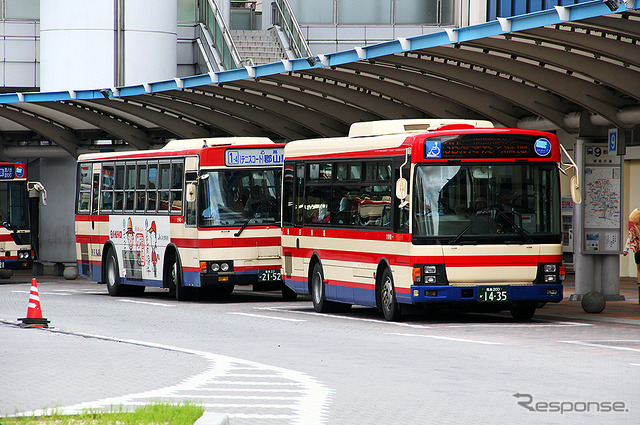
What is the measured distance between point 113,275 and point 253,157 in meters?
5.11

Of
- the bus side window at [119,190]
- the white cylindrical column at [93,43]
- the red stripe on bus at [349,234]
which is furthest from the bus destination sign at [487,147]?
the white cylindrical column at [93,43]

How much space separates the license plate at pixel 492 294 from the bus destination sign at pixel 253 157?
6.99 metres

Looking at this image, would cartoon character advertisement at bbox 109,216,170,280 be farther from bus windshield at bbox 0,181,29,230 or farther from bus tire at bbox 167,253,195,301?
bus windshield at bbox 0,181,29,230

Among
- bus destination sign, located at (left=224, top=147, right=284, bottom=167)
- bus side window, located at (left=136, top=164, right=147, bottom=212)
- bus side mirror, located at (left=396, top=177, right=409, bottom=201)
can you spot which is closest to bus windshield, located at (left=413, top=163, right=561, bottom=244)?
bus side mirror, located at (left=396, top=177, right=409, bottom=201)

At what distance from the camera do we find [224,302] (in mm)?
24297

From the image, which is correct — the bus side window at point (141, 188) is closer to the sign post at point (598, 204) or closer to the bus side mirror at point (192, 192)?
the bus side mirror at point (192, 192)

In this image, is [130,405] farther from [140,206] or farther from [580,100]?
[140,206]

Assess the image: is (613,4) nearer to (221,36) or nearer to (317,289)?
(317,289)

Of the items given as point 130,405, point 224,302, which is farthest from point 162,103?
point 130,405

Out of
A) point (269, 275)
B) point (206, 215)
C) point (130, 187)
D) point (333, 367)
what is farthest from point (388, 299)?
point (130, 187)

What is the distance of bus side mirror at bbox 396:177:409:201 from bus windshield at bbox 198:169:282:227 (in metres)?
5.95

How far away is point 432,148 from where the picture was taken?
58.7ft

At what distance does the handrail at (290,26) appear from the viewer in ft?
143

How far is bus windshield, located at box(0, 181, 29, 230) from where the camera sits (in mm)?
33375
